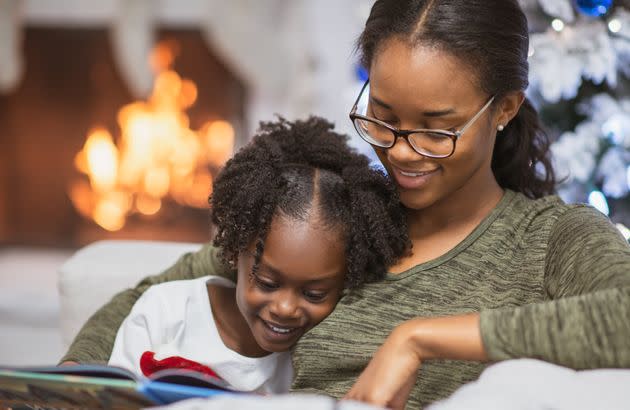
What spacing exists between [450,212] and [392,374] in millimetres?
415

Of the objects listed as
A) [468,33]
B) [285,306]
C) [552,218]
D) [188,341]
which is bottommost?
[188,341]

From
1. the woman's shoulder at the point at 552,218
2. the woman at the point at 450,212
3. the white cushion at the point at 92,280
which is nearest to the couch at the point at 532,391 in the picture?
the woman at the point at 450,212

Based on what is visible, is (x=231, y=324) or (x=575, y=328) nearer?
(x=575, y=328)

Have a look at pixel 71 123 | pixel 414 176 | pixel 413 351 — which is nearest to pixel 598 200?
pixel 414 176

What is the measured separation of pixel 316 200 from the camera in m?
1.22

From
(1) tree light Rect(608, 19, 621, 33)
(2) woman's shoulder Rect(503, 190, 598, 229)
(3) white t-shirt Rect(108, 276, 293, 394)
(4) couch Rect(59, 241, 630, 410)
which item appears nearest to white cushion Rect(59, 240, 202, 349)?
(3) white t-shirt Rect(108, 276, 293, 394)

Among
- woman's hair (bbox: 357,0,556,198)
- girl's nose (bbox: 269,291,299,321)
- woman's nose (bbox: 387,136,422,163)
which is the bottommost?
girl's nose (bbox: 269,291,299,321)

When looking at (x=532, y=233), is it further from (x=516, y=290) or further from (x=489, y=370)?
(x=489, y=370)

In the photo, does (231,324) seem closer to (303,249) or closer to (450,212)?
(303,249)

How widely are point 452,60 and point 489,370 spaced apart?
451 mm

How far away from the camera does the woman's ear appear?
1.20 meters

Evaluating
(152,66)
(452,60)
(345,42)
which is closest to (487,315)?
(452,60)

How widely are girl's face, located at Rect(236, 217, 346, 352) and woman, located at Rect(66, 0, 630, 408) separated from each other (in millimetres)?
31

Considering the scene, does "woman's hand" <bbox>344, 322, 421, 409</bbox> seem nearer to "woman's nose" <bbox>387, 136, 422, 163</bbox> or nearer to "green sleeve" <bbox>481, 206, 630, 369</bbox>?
"green sleeve" <bbox>481, 206, 630, 369</bbox>
